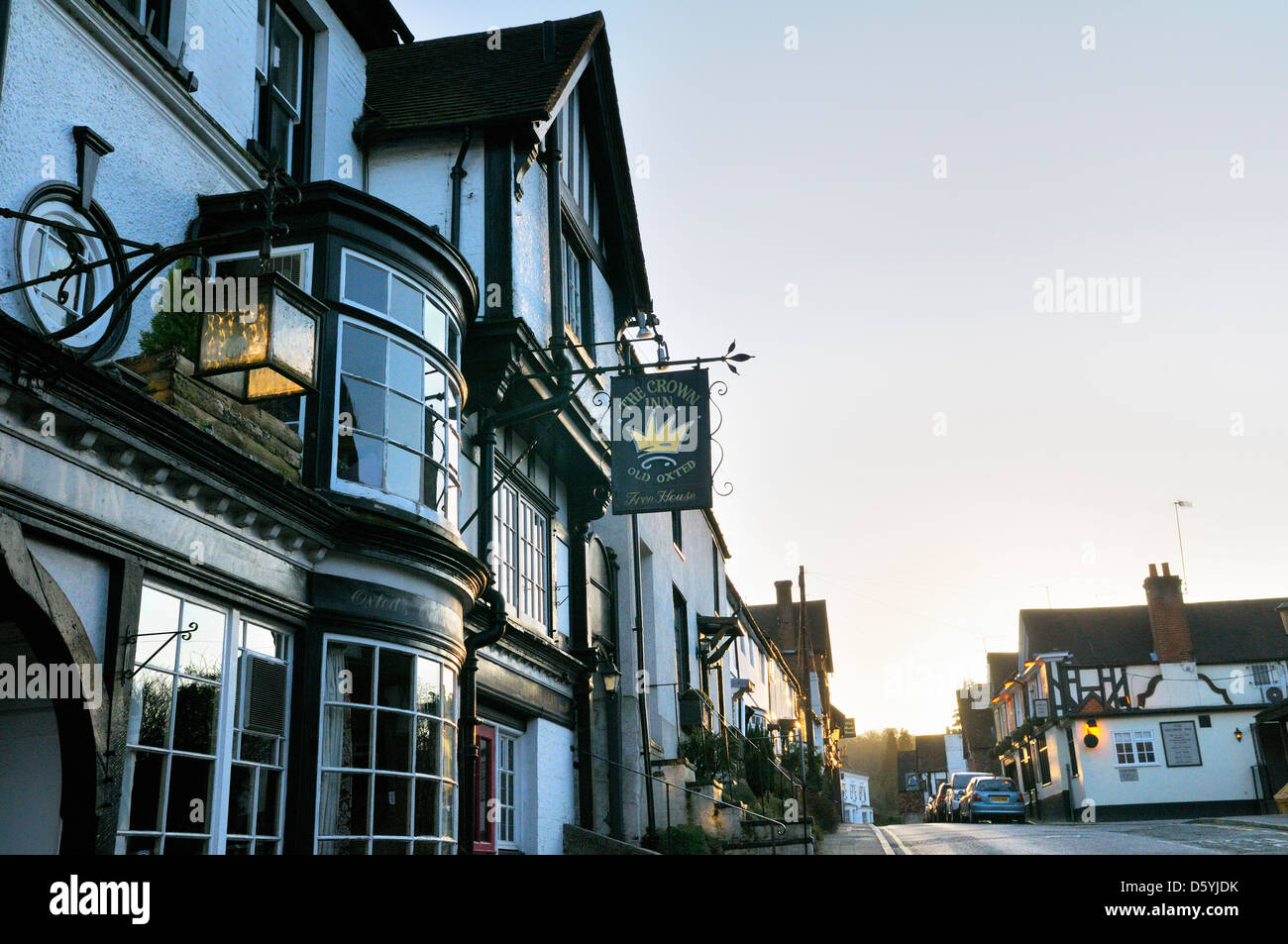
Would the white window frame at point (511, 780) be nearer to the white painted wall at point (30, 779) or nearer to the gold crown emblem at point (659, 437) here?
the gold crown emblem at point (659, 437)

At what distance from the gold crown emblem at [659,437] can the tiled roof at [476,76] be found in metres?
4.10

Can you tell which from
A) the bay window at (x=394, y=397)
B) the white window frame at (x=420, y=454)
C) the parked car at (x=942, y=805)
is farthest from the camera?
the parked car at (x=942, y=805)

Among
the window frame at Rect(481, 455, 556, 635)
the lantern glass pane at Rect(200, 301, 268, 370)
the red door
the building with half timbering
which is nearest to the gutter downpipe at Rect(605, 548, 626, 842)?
the building with half timbering

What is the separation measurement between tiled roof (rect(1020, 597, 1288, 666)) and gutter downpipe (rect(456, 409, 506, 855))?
4089cm

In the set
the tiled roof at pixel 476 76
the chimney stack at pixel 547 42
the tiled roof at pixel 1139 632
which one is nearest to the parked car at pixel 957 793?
the tiled roof at pixel 1139 632

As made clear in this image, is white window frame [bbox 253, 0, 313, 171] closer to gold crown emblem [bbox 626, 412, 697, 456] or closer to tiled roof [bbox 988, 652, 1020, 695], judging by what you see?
gold crown emblem [bbox 626, 412, 697, 456]

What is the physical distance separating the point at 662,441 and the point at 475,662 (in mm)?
3739

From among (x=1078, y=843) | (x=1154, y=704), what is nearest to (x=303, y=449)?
(x=1078, y=843)

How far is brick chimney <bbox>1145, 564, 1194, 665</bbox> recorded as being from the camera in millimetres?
45750

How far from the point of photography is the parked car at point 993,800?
1459 inches

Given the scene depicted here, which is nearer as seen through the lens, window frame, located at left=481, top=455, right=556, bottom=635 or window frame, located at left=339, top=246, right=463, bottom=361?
window frame, located at left=339, top=246, right=463, bottom=361

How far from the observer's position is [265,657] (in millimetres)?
9172

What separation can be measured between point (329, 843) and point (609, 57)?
13374mm
